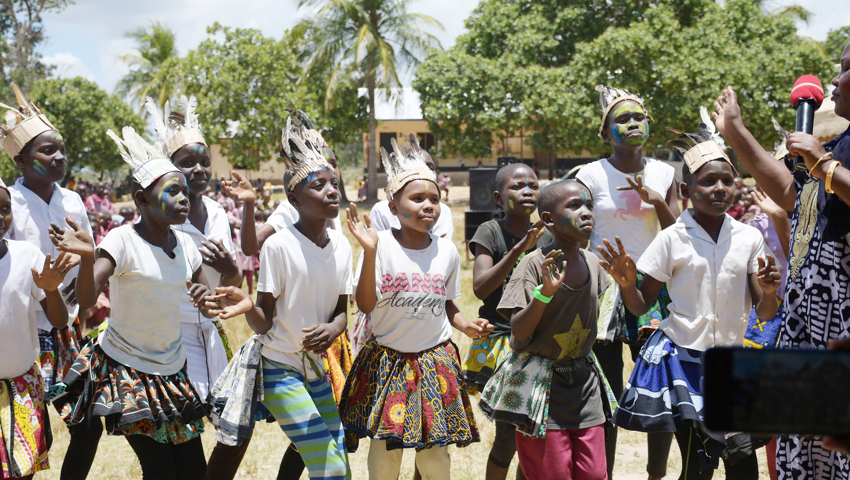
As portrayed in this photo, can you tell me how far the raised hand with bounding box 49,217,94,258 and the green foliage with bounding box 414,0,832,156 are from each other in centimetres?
2007

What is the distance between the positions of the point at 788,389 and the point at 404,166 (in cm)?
338

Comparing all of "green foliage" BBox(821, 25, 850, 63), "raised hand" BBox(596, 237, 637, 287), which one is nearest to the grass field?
"raised hand" BBox(596, 237, 637, 287)

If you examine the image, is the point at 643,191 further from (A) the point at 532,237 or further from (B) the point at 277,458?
(B) the point at 277,458

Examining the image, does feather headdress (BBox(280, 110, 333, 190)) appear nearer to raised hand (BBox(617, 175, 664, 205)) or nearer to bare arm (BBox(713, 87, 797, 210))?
raised hand (BBox(617, 175, 664, 205))

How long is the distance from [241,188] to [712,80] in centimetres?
1974

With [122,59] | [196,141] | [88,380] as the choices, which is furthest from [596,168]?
[122,59]

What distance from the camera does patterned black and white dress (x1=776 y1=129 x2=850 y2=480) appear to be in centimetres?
266

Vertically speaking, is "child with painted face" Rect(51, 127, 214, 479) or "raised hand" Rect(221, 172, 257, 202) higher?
"raised hand" Rect(221, 172, 257, 202)

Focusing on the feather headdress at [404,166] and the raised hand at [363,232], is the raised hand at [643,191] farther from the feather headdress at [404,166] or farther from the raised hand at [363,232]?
the raised hand at [363,232]

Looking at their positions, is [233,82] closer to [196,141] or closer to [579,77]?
[579,77]

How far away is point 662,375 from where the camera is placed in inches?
148

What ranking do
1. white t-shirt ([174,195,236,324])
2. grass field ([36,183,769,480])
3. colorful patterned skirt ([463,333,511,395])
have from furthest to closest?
1. grass field ([36,183,769,480])
2. colorful patterned skirt ([463,333,511,395])
3. white t-shirt ([174,195,236,324])

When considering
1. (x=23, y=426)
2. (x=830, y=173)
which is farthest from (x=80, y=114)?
(x=830, y=173)

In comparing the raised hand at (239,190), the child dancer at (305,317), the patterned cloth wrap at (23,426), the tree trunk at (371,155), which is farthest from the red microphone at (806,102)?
the tree trunk at (371,155)
